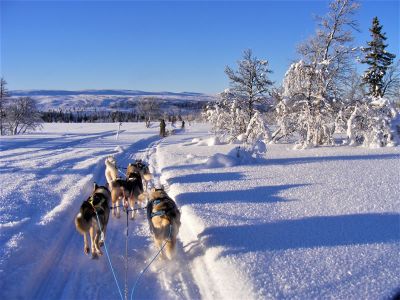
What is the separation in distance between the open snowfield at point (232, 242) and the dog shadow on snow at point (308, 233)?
2 cm

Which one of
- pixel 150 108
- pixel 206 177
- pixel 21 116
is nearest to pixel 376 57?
pixel 206 177

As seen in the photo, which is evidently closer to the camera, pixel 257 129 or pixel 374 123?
pixel 374 123

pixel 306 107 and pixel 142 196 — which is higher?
pixel 306 107

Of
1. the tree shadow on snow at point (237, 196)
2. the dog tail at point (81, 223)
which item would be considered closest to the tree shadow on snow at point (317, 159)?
the tree shadow on snow at point (237, 196)

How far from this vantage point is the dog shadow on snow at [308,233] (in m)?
5.63

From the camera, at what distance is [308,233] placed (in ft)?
19.9

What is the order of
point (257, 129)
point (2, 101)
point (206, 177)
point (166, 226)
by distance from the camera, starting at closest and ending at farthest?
1. point (166, 226)
2. point (206, 177)
3. point (257, 129)
4. point (2, 101)

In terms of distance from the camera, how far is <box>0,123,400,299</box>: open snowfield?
447cm

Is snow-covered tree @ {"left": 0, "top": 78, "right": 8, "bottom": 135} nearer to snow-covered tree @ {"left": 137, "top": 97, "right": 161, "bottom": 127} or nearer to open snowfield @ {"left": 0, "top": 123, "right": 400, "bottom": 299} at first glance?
snow-covered tree @ {"left": 137, "top": 97, "right": 161, "bottom": 127}

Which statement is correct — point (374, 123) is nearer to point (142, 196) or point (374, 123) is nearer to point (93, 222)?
point (142, 196)

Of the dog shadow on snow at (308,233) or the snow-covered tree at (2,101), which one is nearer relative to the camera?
the dog shadow on snow at (308,233)

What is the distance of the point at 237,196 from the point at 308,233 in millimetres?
2812

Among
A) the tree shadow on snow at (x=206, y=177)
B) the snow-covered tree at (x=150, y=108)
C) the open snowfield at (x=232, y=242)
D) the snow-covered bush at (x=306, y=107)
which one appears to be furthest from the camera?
the snow-covered tree at (x=150, y=108)

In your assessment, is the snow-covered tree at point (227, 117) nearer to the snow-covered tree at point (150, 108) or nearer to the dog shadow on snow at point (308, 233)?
the dog shadow on snow at point (308, 233)
